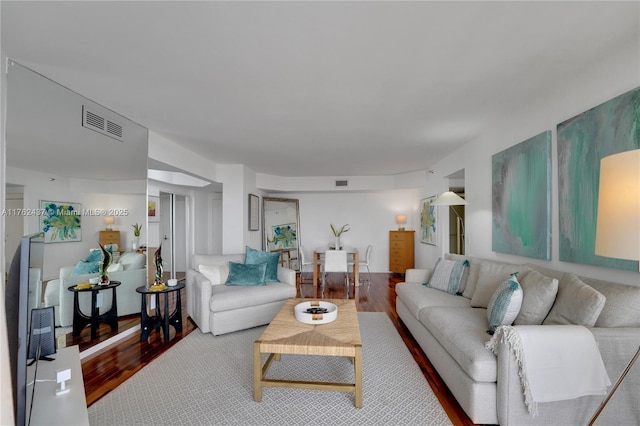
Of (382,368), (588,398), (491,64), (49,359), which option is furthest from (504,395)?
(49,359)

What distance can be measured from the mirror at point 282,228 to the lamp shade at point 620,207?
591 cm

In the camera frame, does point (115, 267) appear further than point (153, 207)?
No

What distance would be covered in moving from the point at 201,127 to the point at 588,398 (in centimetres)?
383

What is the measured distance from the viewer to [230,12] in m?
1.57

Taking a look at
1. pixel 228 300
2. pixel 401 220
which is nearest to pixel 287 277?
pixel 228 300

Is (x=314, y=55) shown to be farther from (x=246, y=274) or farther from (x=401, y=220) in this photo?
(x=401, y=220)

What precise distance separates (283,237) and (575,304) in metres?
5.87

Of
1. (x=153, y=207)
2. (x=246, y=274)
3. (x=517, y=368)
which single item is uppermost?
(x=153, y=207)

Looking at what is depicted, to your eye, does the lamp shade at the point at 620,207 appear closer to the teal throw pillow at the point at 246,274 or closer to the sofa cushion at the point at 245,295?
the sofa cushion at the point at 245,295

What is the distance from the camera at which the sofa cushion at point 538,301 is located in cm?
203

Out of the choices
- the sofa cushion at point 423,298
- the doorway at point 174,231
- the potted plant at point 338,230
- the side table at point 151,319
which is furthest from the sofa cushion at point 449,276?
the doorway at point 174,231

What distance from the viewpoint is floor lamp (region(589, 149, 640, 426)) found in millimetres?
1178

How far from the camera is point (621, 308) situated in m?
1.73

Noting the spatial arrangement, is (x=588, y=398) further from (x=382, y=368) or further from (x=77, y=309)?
(x=77, y=309)
